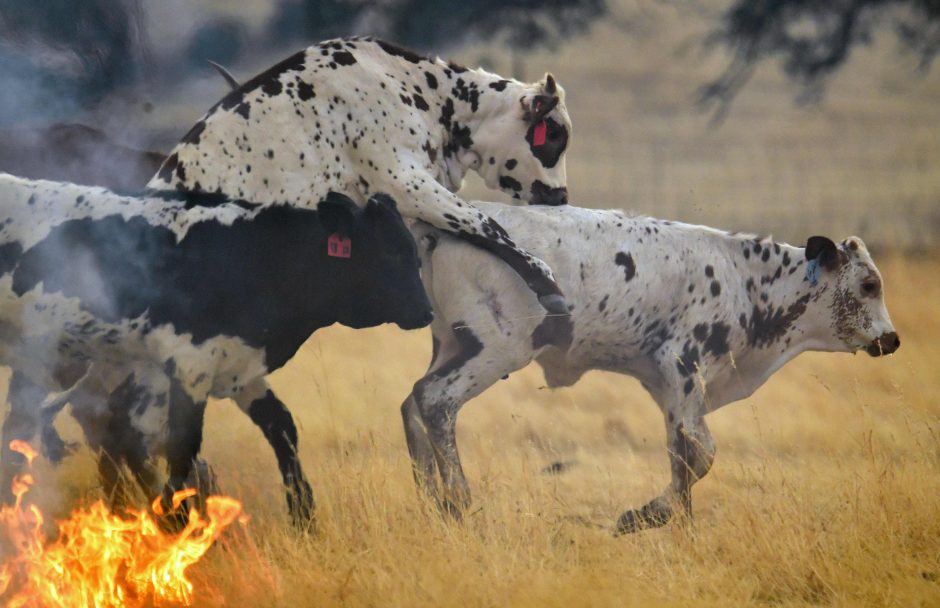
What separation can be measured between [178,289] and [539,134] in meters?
2.55

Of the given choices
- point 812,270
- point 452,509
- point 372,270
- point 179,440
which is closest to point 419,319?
point 372,270

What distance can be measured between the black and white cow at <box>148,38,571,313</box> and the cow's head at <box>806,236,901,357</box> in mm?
1583

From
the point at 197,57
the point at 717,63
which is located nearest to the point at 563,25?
the point at 717,63

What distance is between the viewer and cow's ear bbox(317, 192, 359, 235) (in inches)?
226

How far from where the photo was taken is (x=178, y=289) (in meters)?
5.46

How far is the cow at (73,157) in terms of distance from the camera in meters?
6.93

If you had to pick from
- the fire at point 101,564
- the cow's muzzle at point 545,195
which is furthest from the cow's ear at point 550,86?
the fire at point 101,564

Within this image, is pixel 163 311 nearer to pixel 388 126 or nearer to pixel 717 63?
pixel 388 126

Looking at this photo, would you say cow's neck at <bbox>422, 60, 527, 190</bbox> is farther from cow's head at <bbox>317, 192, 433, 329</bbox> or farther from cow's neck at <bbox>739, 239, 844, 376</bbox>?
cow's neck at <bbox>739, 239, 844, 376</bbox>

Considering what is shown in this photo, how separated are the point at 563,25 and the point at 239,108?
21.2ft

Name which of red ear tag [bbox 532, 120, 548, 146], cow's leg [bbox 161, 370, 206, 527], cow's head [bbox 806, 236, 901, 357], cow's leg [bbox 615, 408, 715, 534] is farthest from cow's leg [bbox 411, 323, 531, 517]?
cow's head [bbox 806, 236, 901, 357]

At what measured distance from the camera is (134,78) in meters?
7.93

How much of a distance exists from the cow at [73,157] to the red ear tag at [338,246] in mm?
1717

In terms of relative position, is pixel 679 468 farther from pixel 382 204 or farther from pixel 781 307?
pixel 382 204
